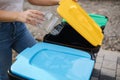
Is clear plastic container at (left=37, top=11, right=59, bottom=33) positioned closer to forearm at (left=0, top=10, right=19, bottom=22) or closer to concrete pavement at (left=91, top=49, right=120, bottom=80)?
forearm at (left=0, top=10, right=19, bottom=22)

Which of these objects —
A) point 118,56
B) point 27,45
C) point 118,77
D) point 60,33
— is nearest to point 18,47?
point 27,45

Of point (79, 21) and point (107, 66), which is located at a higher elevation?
point (79, 21)

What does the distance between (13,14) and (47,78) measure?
1.96 ft

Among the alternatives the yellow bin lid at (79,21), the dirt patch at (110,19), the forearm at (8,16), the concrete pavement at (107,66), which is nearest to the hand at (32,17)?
the forearm at (8,16)

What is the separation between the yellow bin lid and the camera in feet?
6.95

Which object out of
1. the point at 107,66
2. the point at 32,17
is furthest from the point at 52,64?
the point at 107,66

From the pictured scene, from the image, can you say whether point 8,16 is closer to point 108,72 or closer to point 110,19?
point 108,72

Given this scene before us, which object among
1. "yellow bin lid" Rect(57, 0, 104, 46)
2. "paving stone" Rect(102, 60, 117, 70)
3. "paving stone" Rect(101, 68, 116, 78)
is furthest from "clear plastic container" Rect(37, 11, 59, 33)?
"paving stone" Rect(102, 60, 117, 70)

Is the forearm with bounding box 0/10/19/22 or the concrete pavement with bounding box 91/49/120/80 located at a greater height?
the forearm with bounding box 0/10/19/22

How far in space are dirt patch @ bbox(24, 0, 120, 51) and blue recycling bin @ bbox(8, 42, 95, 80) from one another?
2328 millimetres

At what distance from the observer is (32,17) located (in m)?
1.95

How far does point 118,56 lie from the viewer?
404cm

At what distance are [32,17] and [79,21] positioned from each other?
0.42 metres

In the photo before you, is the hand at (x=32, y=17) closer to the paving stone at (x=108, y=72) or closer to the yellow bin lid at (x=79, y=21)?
the yellow bin lid at (x=79, y=21)
